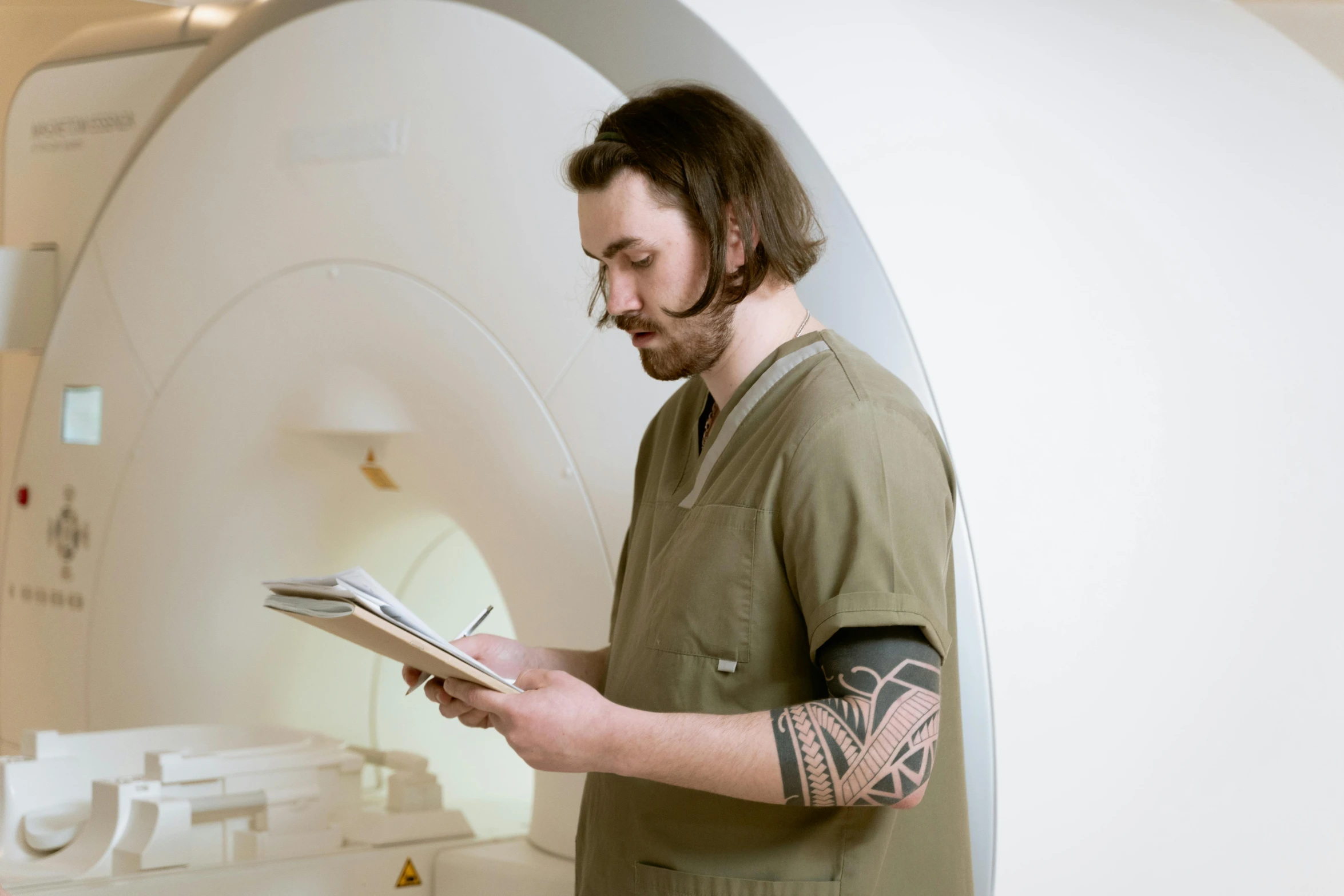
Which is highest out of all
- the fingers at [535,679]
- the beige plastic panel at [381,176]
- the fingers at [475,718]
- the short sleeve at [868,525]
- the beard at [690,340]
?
the beige plastic panel at [381,176]

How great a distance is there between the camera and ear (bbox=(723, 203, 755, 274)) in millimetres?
1340

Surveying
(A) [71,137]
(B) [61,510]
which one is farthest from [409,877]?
(A) [71,137]

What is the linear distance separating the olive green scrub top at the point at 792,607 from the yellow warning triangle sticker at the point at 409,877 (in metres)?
0.87

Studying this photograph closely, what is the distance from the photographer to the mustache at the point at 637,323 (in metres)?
1.34

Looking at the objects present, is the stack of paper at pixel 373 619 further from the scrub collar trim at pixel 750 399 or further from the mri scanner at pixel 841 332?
the mri scanner at pixel 841 332

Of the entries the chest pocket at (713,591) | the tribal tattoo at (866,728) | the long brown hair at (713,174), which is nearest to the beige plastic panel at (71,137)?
the long brown hair at (713,174)

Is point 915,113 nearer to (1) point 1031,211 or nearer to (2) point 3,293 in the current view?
(1) point 1031,211

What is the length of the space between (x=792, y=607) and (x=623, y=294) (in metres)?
0.36

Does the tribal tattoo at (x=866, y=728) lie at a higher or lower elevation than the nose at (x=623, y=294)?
lower

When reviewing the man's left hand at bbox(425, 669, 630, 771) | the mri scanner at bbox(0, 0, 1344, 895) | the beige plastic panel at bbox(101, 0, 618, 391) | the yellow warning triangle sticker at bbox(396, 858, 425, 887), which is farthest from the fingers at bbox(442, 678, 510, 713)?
the yellow warning triangle sticker at bbox(396, 858, 425, 887)

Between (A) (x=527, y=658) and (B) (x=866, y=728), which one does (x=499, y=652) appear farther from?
(B) (x=866, y=728)

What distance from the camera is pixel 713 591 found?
123cm

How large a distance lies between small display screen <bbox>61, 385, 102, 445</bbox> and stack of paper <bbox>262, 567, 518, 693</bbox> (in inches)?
79.8

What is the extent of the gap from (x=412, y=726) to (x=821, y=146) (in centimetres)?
172
